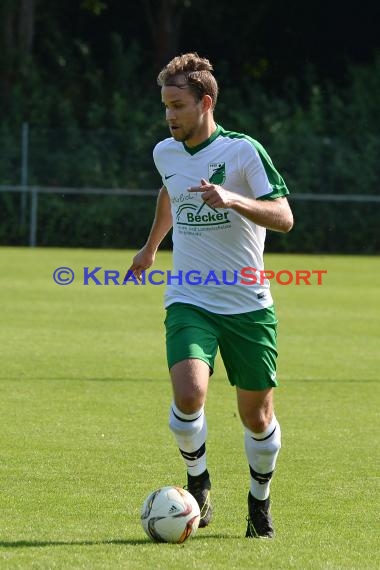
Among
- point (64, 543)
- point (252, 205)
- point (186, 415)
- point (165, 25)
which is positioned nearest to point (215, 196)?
point (252, 205)

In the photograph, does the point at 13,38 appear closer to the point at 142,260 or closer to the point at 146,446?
the point at 146,446

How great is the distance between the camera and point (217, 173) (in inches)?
237

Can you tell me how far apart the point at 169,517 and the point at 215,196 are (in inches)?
57.7

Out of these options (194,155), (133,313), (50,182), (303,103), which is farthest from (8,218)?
(194,155)

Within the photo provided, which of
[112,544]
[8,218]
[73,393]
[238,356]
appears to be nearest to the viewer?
[112,544]

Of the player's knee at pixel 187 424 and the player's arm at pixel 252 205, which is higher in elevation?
the player's arm at pixel 252 205

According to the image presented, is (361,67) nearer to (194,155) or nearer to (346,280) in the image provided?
(346,280)

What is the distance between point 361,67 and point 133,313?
66.3ft

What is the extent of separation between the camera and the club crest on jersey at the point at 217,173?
5.99 meters

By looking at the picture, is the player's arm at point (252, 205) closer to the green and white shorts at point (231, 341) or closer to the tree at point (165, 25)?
the green and white shorts at point (231, 341)

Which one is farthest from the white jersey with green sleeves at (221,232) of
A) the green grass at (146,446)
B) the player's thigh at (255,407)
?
the green grass at (146,446)

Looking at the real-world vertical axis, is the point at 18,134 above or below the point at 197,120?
below

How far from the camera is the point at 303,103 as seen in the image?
118 feet

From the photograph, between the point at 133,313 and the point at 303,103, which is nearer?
the point at 133,313
